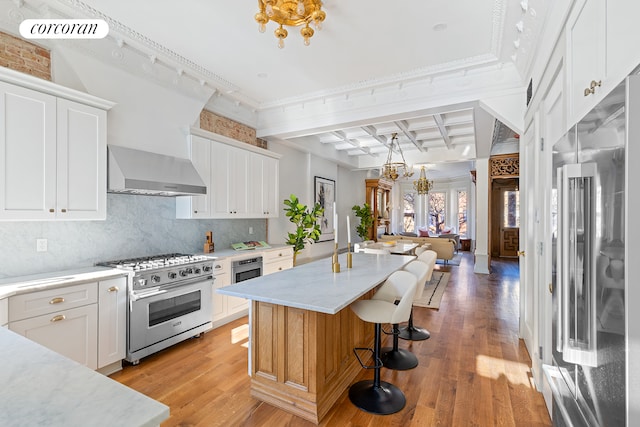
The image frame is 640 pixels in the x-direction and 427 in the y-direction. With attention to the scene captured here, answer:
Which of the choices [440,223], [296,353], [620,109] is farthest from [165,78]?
[440,223]

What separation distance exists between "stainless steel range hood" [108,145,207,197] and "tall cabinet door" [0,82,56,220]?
0.47 meters

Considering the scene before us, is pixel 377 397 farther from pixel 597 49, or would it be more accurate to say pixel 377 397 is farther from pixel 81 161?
pixel 81 161

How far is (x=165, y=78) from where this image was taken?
3.54 meters

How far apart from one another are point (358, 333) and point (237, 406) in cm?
115

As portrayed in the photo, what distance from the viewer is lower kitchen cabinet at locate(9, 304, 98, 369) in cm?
224

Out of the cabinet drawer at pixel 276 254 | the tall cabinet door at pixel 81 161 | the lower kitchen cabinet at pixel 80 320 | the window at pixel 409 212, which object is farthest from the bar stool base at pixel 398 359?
the window at pixel 409 212

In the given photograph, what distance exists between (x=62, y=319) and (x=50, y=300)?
0.18 metres

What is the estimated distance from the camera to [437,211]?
1281cm

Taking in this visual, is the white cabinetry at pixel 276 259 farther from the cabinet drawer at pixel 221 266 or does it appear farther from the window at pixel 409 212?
the window at pixel 409 212

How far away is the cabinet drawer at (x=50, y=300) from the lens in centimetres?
216

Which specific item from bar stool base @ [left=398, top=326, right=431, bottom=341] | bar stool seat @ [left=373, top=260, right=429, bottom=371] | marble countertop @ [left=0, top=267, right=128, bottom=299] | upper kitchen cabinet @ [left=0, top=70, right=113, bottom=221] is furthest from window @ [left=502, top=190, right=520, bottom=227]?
upper kitchen cabinet @ [left=0, top=70, right=113, bottom=221]

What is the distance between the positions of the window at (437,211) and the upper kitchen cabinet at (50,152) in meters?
12.0

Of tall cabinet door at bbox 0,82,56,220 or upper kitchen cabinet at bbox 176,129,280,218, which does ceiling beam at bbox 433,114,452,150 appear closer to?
upper kitchen cabinet at bbox 176,129,280,218

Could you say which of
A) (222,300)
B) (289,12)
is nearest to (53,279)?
(222,300)
